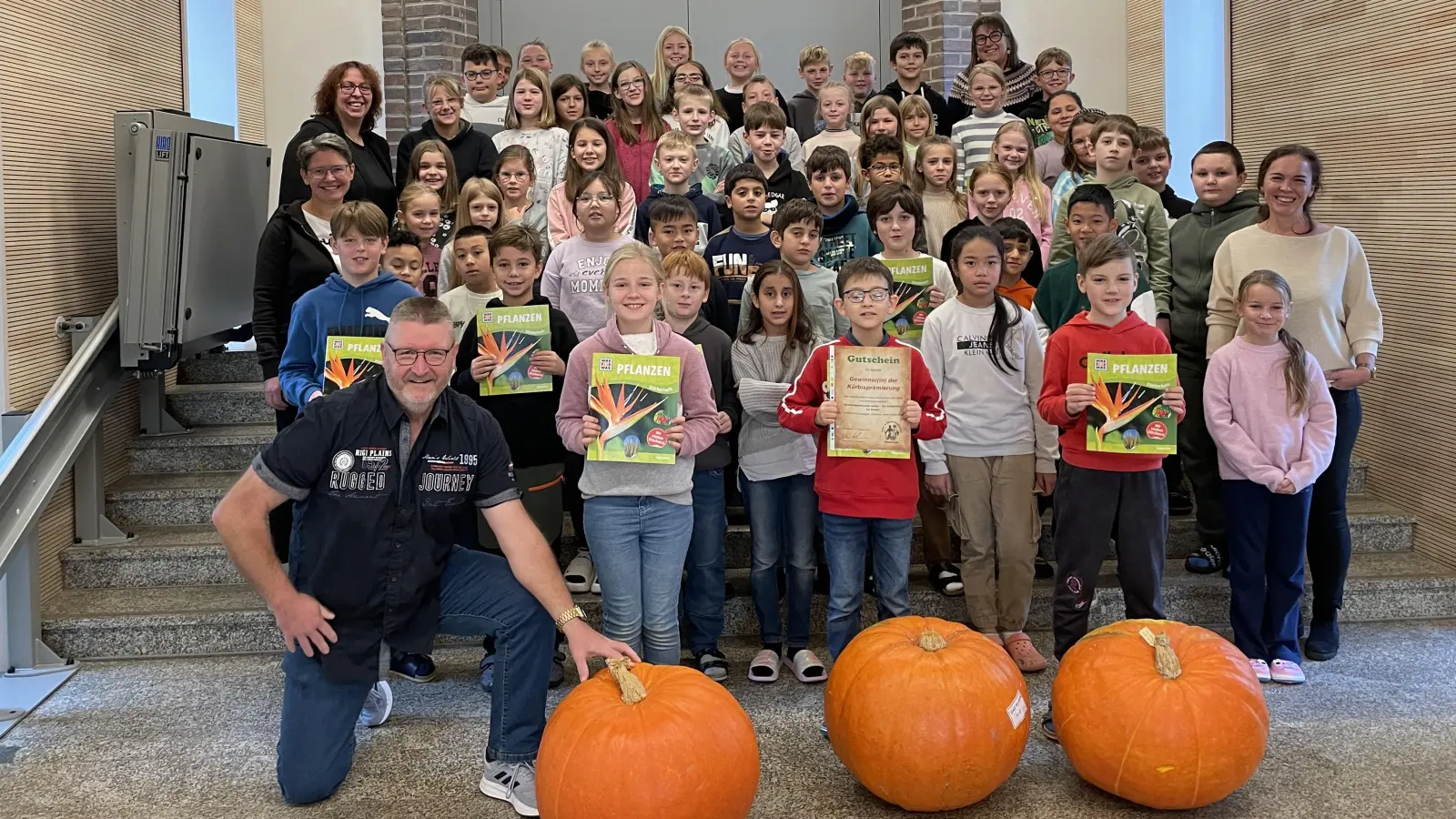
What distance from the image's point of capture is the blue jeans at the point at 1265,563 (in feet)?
13.0

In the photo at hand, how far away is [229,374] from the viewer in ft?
19.3

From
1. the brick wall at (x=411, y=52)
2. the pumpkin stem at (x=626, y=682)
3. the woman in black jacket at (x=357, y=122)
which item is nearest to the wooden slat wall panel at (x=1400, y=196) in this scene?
the pumpkin stem at (x=626, y=682)

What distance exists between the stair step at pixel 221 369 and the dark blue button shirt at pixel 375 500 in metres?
2.96

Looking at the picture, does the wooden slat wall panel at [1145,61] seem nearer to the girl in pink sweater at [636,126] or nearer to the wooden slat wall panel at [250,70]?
the girl in pink sweater at [636,126]

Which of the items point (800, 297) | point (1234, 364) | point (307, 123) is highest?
point (307, 123)

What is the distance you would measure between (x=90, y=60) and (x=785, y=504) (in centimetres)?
351

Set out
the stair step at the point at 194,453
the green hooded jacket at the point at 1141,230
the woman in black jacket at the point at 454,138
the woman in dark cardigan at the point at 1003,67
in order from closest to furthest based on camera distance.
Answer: the green hooded jacket at the point at 1141,230 < the stair step at the point at 194,453 < the woman in black jacket at the point at 454,138 < the woman in dark cardigan at the point at 1003,67

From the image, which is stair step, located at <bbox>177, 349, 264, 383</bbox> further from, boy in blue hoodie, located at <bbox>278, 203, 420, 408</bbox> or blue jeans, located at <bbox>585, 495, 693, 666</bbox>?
blue jeans, located at <bbox>585, 495, 693, 666</bbox>

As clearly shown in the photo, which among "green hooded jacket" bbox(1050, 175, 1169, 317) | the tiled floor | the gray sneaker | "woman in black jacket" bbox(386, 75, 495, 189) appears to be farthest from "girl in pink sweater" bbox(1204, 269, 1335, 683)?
"woman in black jacket" bbox(386, 75, 495, 189)

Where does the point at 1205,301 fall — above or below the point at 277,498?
above

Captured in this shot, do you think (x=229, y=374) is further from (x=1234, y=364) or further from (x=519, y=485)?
(x=1234, y=364)

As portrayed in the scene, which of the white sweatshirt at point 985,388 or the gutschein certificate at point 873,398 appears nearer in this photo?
the gutschein certificate at point 873,398

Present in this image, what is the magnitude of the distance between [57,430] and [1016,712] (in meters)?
3.63

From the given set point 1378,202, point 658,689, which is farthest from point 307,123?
point 1378,202
